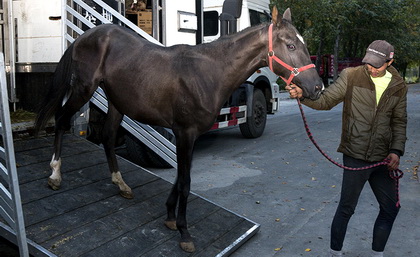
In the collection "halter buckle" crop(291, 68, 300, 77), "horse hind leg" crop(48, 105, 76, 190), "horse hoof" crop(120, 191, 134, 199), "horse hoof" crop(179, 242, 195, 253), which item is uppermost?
"halter buckle" crop(291, 68, 300, 77)

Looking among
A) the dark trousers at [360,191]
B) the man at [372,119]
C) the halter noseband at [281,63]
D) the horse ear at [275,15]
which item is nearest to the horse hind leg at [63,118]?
the halter noseband at [281,63]

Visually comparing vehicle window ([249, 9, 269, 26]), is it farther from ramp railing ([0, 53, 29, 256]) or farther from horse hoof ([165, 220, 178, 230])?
ramp railing ([0, 53, 29, 256])

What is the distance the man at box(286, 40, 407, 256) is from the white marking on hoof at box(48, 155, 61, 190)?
233cm

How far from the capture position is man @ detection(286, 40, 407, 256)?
3582 mm

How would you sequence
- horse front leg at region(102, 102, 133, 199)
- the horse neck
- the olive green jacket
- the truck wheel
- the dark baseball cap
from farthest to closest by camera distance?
the truck wheel < horse front leg at region(102, 102, 133, 199) < the horse neck < the olive green jacket < the dark baseball cap

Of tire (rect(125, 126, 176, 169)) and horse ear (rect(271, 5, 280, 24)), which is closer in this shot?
horse ear (rect(271, 5, 280, 24))

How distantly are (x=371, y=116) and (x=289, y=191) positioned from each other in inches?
125

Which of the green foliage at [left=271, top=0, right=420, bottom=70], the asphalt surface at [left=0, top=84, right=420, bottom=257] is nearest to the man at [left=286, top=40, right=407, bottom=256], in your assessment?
the asphalt surface at [left=0, top=84, right=420, bottom=257]

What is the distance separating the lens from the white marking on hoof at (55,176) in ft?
14.1

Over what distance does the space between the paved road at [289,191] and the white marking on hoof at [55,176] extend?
184 cm

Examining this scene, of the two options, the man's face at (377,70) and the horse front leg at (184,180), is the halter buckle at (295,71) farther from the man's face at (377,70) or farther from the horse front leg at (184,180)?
the horse front leg at (184,180)

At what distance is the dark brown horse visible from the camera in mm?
3797

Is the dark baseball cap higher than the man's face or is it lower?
higher

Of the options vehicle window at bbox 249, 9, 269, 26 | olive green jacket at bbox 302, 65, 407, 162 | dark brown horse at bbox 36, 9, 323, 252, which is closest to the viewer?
olive green jacket at bbox 302, 65, 407, 162
